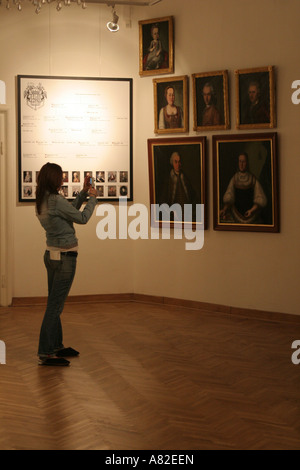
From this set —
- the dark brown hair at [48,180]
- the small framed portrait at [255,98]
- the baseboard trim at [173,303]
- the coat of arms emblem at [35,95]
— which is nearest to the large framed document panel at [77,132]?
the coat of arms emblem at [35,95]

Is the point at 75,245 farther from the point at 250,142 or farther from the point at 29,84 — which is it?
the point at 29,84

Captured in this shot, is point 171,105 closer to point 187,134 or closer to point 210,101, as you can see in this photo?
point 187,134

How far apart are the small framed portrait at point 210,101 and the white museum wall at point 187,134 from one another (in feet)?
0.40

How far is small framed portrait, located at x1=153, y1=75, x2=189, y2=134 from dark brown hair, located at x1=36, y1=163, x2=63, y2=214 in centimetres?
351

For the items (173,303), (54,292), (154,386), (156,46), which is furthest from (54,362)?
(156,46)

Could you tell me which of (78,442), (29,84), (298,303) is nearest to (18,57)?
(29,84)

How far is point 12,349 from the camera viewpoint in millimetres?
7762

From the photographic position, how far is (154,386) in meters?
6.38

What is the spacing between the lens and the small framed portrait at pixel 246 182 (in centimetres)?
913

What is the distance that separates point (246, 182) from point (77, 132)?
2.83 metres

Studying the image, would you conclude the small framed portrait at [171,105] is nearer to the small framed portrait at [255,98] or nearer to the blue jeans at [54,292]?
the small framed portrait at [255,98]

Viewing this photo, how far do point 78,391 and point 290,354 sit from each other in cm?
261

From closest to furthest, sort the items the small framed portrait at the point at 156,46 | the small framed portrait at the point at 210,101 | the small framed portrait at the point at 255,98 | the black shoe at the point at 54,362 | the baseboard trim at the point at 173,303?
the black shoe at the point at 54,362
the small framed portrait at the point at 255,98
the baseboard trim at the point at 173,303
the small framed portrait at the point at 210,101
the small framed portrait at the point at 156,46

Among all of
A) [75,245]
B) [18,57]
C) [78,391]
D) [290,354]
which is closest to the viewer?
[78,391]
